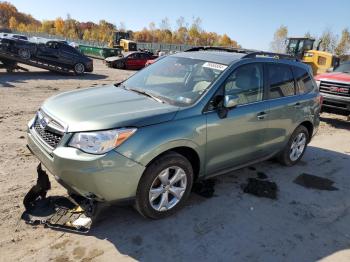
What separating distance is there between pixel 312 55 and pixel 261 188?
18.8 m

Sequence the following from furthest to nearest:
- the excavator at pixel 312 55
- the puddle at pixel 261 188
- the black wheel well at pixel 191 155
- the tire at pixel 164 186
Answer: the excavator at pixel 312 55 → the puddle at pixel 261 188 → the black wheel well at pixel 191 155 → the tire at pixel 164 186

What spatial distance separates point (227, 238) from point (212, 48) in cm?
312

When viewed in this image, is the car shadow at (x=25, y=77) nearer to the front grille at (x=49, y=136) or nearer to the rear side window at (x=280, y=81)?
the front grille at (x=49, y=136)

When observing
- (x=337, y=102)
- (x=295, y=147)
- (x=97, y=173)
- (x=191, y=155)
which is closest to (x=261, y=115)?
(x=191, y=155)

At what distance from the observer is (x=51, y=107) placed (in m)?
4.07

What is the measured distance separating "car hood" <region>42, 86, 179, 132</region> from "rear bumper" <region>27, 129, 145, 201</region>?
0.29 meters

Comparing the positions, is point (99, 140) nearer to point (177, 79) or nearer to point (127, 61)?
point (177, 79)

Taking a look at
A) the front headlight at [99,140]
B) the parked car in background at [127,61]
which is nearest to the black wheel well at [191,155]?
the front headlight at [99,140]

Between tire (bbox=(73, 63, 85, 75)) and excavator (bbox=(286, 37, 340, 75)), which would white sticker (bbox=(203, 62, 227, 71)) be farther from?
excavator (bbox=(286, 37, 340, 75))

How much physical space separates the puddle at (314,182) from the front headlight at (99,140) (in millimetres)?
3368

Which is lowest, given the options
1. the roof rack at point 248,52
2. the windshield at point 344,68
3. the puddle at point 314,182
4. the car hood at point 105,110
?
the puddle at point 314,182

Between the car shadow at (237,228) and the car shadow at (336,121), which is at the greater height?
the car shadow at (336,121)

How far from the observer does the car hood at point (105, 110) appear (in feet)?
11.4

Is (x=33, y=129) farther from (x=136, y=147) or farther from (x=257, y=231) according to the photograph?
(x=257, y=231)
